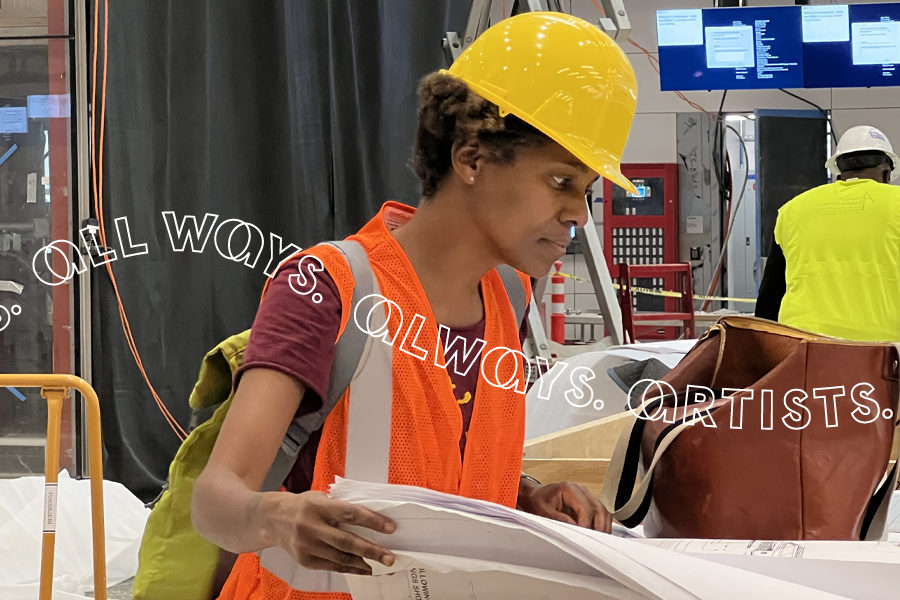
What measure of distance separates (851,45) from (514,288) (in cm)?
542

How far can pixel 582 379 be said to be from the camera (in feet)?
9.49

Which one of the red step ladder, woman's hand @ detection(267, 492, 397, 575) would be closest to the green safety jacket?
the red step ladder

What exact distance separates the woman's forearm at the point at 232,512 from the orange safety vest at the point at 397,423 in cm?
11

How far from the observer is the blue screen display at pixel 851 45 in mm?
5715

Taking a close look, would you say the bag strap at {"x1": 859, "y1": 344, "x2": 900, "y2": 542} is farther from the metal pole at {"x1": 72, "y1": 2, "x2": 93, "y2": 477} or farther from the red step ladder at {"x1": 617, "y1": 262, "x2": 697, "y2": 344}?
the red step ladder at {"x1": 617, "y1": 262, "x2": 697, "y2": 344}

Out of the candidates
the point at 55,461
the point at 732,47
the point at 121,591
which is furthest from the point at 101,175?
the point at 732,47

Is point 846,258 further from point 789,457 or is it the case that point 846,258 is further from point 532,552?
point 532,552

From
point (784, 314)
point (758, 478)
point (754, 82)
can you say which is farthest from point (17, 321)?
point (754, 82)

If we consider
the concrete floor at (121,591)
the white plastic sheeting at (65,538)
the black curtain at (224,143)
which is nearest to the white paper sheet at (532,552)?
the white plastic sheeting at (65,538)

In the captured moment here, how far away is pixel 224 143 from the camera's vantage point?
3.80 meters

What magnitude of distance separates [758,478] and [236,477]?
0.67m

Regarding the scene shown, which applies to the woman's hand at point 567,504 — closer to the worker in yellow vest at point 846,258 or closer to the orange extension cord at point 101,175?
the worker in yellow vest at point 846,258

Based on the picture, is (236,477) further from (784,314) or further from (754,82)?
(754,82)

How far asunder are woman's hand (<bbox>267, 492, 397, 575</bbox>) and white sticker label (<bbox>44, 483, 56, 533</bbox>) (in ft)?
3.58
